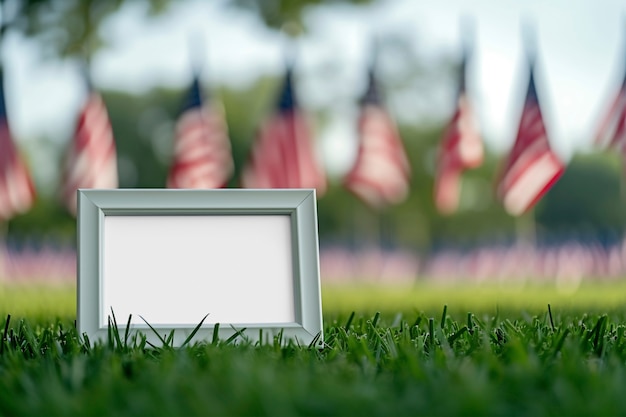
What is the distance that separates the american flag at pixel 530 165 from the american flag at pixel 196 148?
14.0 ft

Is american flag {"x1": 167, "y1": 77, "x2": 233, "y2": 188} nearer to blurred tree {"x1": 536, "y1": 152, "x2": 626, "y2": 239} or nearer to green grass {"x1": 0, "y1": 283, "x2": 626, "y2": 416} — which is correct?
green grass {"x1": 0, "y1": 283, "x2": 626, "y2": 416}

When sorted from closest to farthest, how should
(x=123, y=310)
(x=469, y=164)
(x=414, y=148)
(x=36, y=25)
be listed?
A: 1. (x=123, y=310)
2. (x=36, y=25)
3. (x=469, y=164)
4. (x=414, y=148)

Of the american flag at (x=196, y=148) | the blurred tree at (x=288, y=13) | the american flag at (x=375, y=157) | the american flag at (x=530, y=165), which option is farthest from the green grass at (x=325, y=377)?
the american flag at (x=375, y=157)

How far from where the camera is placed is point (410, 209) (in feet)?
126

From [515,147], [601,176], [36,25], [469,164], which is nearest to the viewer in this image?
[515,147]

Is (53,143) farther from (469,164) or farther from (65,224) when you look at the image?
(469,164)

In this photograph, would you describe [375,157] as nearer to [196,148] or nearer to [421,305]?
[196,148]

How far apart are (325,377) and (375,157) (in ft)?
40.1

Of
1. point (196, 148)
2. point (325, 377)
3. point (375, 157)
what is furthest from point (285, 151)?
point (325, 377)

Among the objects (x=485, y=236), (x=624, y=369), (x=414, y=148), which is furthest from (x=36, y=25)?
(x=485, y=236)

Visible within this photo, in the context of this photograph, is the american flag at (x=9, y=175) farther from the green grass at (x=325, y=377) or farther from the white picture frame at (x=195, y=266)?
the white picture frame at (x=195, y=266)

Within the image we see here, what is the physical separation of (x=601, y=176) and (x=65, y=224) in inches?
1027

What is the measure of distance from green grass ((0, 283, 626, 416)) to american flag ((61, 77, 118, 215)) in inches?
419

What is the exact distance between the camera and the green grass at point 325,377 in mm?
1442
